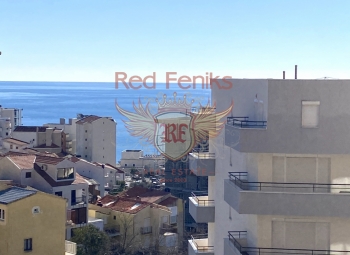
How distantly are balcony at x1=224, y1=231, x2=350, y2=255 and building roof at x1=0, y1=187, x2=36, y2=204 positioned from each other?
22.5 ft

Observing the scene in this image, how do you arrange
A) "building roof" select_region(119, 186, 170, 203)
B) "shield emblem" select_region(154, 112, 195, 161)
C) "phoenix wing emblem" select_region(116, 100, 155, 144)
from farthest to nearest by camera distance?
1. "building roof" select_region(119, 186, 170, 203)
2. "shield emblem" select_region(154, 112, 195, 161)
3. "phoenix wing emblem" select_region(116, 100, 155, 144)

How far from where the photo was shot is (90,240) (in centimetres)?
2127

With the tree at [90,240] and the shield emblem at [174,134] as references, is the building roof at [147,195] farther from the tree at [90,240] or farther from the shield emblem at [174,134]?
the shield emblem at [174,134]

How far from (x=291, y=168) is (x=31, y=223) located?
8044 millimetres

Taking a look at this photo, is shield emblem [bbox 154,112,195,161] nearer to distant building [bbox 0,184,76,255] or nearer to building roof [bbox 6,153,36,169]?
distant building [bbox 0,184,76,255]

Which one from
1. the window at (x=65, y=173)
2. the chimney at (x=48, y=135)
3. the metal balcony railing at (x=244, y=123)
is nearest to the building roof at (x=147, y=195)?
the window at (x=65, y=173)

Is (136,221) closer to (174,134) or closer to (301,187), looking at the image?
(174,134)

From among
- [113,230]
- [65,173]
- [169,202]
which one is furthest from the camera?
[169,202]

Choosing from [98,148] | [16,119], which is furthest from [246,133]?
[16,119]

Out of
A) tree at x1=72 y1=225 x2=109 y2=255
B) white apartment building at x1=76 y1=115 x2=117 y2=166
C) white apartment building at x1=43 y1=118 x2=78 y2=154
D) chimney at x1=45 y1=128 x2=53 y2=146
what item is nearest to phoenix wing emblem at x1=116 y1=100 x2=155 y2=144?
tree at x1=72 y1=225 x2=109 y2=255

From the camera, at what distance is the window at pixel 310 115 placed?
7301 mm

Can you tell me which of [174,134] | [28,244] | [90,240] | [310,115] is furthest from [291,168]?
[90,240]

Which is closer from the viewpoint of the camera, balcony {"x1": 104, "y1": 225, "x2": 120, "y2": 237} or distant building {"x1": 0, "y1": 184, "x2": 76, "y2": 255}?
distant building {"x1": 0, "y1": 184, "x2": 76, "y2": 255}

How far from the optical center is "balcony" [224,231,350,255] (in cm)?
767
